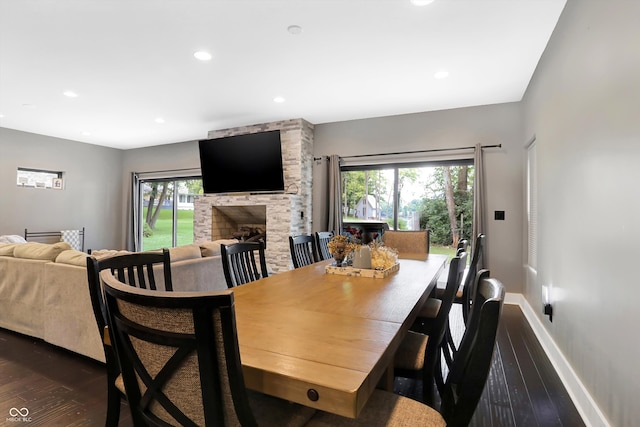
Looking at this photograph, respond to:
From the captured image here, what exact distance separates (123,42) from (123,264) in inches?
94.2

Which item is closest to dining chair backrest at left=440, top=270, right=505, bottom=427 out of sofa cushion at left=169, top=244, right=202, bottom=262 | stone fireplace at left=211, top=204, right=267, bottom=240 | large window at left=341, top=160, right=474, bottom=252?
sofa cushion at left=169, top=244, right=202, bottom=262

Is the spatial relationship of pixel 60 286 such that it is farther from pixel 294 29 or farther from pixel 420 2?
pixel 420 2

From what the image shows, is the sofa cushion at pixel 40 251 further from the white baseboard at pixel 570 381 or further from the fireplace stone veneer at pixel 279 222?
the white baseboard at pixel 570 381

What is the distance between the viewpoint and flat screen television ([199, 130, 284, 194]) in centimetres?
534

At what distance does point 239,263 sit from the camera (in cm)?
214

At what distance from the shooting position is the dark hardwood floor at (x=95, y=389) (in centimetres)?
187

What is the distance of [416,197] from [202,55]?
3474mm

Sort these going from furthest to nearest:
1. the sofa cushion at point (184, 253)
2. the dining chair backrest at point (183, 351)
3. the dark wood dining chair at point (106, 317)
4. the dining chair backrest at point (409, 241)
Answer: the dining chair backrest at point (409, 241)
the sofa cushion at point (184, 253)
the dark wood dining chair at point (106, 317)
the dining chair backrest at point (183, 351)

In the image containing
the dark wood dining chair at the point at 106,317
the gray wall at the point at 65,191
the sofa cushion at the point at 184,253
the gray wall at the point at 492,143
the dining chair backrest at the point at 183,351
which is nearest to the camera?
the dining chair backrest at the point at 183,351

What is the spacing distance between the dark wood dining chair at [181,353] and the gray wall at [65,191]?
7.00 metres

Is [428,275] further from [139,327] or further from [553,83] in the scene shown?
[553,83]

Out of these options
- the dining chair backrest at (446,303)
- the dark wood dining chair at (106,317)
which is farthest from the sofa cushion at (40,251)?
the dining chair backrest at (446,303)

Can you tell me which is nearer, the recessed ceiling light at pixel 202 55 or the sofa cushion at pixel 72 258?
the sofa cushion at pixel 72 258

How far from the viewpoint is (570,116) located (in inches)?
89.9
